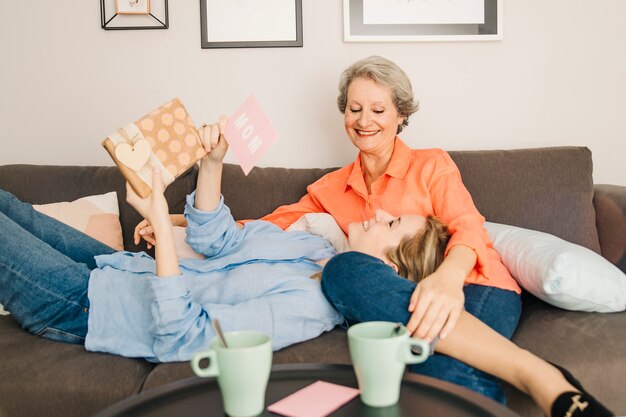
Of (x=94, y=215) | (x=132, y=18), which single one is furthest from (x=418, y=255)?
(x=132, y=18)

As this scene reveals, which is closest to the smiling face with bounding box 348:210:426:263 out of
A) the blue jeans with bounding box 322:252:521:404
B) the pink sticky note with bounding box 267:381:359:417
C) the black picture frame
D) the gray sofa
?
the blue jeans with bounding box 322:252:521:404

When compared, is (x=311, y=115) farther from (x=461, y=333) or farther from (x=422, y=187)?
(x=461, y=333)

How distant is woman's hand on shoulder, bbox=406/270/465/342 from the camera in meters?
1.32

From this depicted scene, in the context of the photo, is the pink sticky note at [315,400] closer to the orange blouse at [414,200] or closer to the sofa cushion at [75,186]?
the orange blouse at [414,200]

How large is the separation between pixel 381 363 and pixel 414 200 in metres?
1.07

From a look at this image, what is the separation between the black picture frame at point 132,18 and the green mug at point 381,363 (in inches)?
74.9

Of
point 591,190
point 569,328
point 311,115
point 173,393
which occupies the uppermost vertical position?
point 311,115

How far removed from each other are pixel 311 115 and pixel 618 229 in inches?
46.2

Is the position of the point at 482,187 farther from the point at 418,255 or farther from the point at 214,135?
the point at 214,135

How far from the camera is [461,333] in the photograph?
133 cm

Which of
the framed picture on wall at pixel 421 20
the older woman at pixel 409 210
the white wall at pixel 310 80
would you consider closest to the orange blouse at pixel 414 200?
the older woman at pixel 409 210

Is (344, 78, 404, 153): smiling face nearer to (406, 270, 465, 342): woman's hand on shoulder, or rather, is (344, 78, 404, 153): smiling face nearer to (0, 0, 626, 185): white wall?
(0, 0, 626, 185): white wall

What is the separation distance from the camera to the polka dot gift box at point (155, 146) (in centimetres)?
134

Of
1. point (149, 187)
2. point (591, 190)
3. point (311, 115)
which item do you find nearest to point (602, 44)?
point (591, 190)
